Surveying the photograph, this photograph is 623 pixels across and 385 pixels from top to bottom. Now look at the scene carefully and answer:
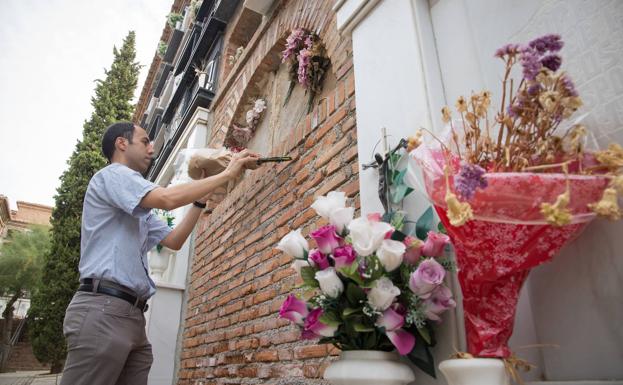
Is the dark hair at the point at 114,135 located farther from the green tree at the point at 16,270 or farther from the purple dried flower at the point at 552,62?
the green tree at the point at 16,270

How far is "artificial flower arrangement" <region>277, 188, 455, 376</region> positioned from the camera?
1.00m

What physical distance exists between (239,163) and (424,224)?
1235 millimetres

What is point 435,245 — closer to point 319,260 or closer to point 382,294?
point 382,294

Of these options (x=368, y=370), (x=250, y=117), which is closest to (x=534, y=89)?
(x=368, y=370)

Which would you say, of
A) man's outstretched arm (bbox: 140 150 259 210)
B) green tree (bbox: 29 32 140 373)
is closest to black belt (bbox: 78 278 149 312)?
man's outstretched arm (bbox: 140 150 259 210)

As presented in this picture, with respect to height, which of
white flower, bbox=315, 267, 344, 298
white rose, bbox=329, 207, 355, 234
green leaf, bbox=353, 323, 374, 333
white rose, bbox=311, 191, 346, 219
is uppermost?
white rose, bbox=311, 191, 346, 219

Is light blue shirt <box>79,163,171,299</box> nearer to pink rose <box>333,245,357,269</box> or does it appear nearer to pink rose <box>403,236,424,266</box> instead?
pink rose <box>333,245,357,269</box>

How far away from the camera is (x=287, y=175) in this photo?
2.54 m

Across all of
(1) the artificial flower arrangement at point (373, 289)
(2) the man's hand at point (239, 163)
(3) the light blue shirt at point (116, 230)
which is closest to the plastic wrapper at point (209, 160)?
(2) the man's hand at point (239, 163)

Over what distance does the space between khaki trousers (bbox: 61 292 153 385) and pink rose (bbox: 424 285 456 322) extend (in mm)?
1366

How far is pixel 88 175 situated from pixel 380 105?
36.8ft

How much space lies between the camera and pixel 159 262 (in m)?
4.07

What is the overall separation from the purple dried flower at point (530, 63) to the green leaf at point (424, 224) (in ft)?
1.62

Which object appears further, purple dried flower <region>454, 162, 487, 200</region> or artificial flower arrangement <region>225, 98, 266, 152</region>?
artificial flower arrangement <region>225, 98, 266, 152</region>
